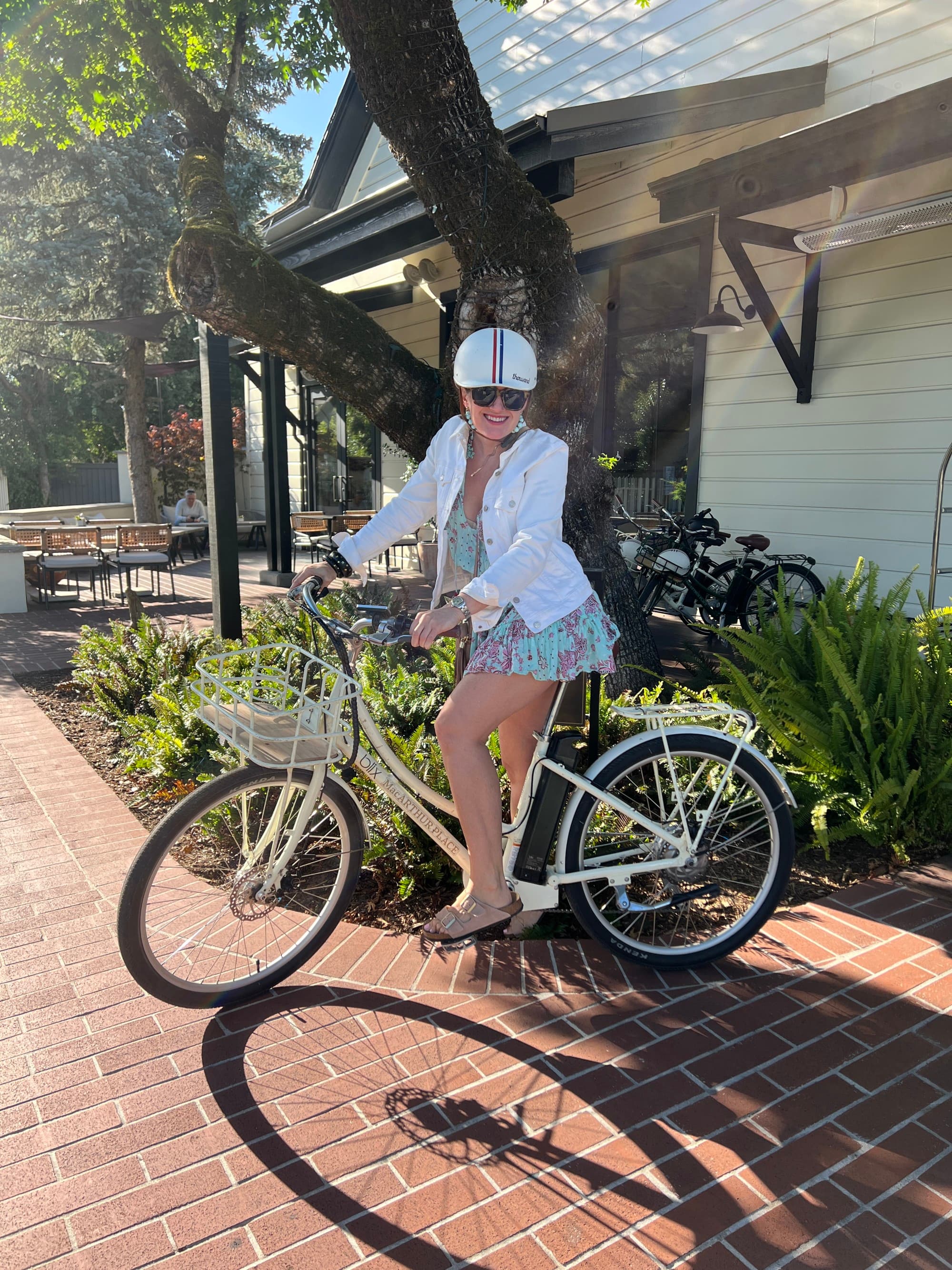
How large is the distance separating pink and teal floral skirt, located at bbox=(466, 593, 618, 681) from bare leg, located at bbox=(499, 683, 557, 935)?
137mm

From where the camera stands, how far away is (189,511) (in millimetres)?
15547

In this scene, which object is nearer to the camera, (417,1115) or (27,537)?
(417,1115)

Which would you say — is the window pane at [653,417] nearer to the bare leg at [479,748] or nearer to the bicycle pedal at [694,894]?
the bicycle pedal at [694,894]

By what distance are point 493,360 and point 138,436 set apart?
16258mm

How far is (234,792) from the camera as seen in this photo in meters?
2.41

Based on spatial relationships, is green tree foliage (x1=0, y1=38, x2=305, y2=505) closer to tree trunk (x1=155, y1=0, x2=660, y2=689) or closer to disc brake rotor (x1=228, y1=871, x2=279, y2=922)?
tree trunk (x1=155, y1=0, x2=660, y2=689)

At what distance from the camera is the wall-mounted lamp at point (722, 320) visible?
678 cm

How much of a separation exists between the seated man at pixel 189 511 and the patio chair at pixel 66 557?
4.33 meters

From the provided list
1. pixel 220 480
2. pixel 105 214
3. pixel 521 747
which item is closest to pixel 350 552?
pixel 521 747

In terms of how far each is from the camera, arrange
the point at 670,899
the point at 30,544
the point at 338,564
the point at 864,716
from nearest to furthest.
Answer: the point at 338,564 → the point at 670,899 → the point at 864,716 → the point at 30,544

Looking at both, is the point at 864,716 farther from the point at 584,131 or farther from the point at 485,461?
the point at 584,131

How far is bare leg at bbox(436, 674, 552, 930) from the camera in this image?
2.47m

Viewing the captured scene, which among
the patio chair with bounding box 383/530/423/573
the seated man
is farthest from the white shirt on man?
the patio chair with bounding box 383/530/423/573

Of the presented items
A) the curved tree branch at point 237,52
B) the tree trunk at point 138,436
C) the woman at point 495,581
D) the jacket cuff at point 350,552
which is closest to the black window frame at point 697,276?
the curved tree branch at point 237,52
